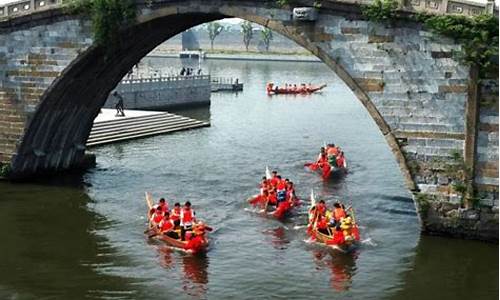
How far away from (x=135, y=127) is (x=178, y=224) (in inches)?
986

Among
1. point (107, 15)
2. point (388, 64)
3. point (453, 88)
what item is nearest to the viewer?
point (453, 88)

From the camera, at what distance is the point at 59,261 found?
2577 cm

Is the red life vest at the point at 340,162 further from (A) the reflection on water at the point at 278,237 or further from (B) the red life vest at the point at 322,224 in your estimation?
(B) the red life vest at the point at 322,224

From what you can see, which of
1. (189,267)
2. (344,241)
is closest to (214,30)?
(344,241)

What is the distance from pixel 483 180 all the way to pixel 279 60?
139m

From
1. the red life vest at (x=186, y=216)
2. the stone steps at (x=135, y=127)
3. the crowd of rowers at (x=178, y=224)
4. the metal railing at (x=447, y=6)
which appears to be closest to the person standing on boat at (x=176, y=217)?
the crowd of rowers at (x=178, y=224)

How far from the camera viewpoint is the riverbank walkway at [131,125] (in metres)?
48.6

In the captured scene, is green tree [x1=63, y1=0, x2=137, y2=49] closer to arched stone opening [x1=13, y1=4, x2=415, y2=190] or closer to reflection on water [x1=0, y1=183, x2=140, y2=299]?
arched stone opening [x1=13, y1=4, x2=415, y2=190]

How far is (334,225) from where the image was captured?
2755cm

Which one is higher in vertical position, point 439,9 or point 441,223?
point 439,9

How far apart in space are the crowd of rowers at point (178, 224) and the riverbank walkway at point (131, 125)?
1932 cm

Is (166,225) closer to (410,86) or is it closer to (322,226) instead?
(322,226)

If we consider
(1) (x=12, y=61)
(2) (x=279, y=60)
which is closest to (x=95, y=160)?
(1) (x=12, y=61)

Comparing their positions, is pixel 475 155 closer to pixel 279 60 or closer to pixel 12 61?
pixel 12 61
